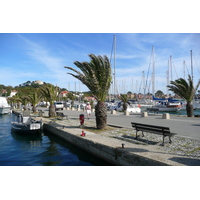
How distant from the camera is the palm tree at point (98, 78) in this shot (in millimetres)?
12094

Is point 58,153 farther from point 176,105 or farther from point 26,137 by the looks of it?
point 176,105

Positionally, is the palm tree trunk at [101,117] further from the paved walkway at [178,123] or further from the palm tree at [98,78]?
the paved walkway at [178,123]

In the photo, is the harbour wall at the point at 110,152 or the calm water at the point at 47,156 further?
the calm water at the point at 47,156

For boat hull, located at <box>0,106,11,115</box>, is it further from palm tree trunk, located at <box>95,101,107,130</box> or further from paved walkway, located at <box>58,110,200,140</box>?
palm tree trunk, located at <box>95,101,107,130</box>

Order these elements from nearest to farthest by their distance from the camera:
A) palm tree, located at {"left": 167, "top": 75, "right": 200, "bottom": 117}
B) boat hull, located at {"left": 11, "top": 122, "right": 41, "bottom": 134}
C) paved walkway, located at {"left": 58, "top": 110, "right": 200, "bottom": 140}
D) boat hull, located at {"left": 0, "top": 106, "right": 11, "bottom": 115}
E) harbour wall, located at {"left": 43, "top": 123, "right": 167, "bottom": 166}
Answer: harbour wall, located at {"left": 43, "top": 123, "right": 167, "bottom": 166}, paved walkway, located at {"left": 58, "top": 110, "right": 200, "bottom": 140}, boat hull, located at {"left": 11, "top": 122, "right": 41, "bottom": 134}, palm tree, located at {"left": 167, "top": 75, "right": 200, "bottom": 117}, boat hull, located at {"left": 0, "top": 106, "right": 11, "bottom": 115}

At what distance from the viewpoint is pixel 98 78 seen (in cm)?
1235

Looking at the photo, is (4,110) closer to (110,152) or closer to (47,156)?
(47,156)

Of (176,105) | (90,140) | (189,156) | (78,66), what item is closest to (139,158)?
(189,156)

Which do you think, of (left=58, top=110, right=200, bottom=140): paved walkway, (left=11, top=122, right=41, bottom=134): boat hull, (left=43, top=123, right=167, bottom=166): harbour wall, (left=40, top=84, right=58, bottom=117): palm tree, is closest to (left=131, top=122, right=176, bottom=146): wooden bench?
(left=43, top=123, right=167, bottom=166): harbour wall

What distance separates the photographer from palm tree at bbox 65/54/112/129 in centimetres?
1209

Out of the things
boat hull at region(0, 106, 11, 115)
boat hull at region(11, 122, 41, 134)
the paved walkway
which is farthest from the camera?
boat hull at region(0, 106, 11, 115)

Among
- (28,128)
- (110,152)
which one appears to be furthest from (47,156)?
(28,128)

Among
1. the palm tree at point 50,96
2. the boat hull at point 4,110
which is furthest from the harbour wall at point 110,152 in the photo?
the boat hull at point 4,110

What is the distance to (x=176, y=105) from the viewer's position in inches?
1761
